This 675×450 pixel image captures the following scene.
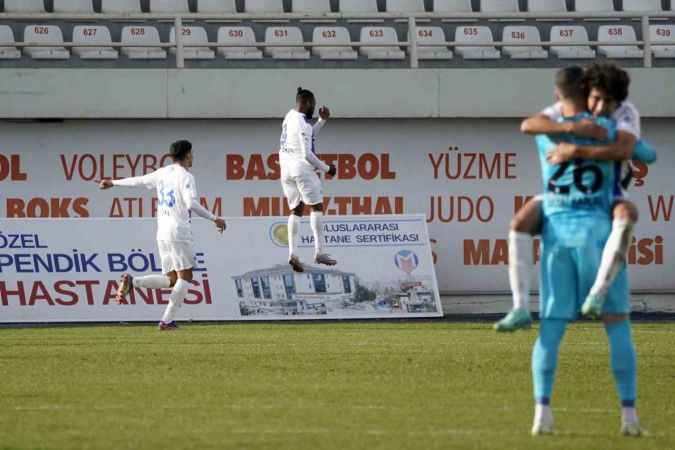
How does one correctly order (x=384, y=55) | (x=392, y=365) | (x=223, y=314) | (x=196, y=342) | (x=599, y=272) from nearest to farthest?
(x=599, y=272)
(x=392, y=365)
(x=196, y=342)
(x=223, y=314)
(x=384, y=55)

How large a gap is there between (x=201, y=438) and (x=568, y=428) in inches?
91.4

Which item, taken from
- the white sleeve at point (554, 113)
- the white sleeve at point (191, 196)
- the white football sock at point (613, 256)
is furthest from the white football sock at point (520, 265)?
the white sleeve at point (191, 196)

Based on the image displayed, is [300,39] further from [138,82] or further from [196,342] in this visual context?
[196,342]

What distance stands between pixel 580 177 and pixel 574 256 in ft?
1.56

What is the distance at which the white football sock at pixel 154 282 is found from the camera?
64.5 ft

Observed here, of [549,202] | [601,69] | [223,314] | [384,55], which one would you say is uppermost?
[384,55]

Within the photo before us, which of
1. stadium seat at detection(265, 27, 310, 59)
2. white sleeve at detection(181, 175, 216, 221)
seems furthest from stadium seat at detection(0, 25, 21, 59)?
white sleeve at detection(181, 175, 216, 221)

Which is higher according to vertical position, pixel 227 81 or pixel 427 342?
pixel 227 81

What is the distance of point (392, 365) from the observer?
46.3 ft

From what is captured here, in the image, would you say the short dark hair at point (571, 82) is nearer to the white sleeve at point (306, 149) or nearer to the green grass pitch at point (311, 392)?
the green grass pitch at point (311, 392)

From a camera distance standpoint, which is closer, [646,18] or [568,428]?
[568,428]

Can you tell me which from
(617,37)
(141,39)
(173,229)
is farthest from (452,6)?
(173,229)

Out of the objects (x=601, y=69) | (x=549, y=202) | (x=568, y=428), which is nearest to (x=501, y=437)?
(x=568, y=428)

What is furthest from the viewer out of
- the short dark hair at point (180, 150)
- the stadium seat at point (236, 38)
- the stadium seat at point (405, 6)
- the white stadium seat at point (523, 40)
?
the stadium seat at point (405, 6)
